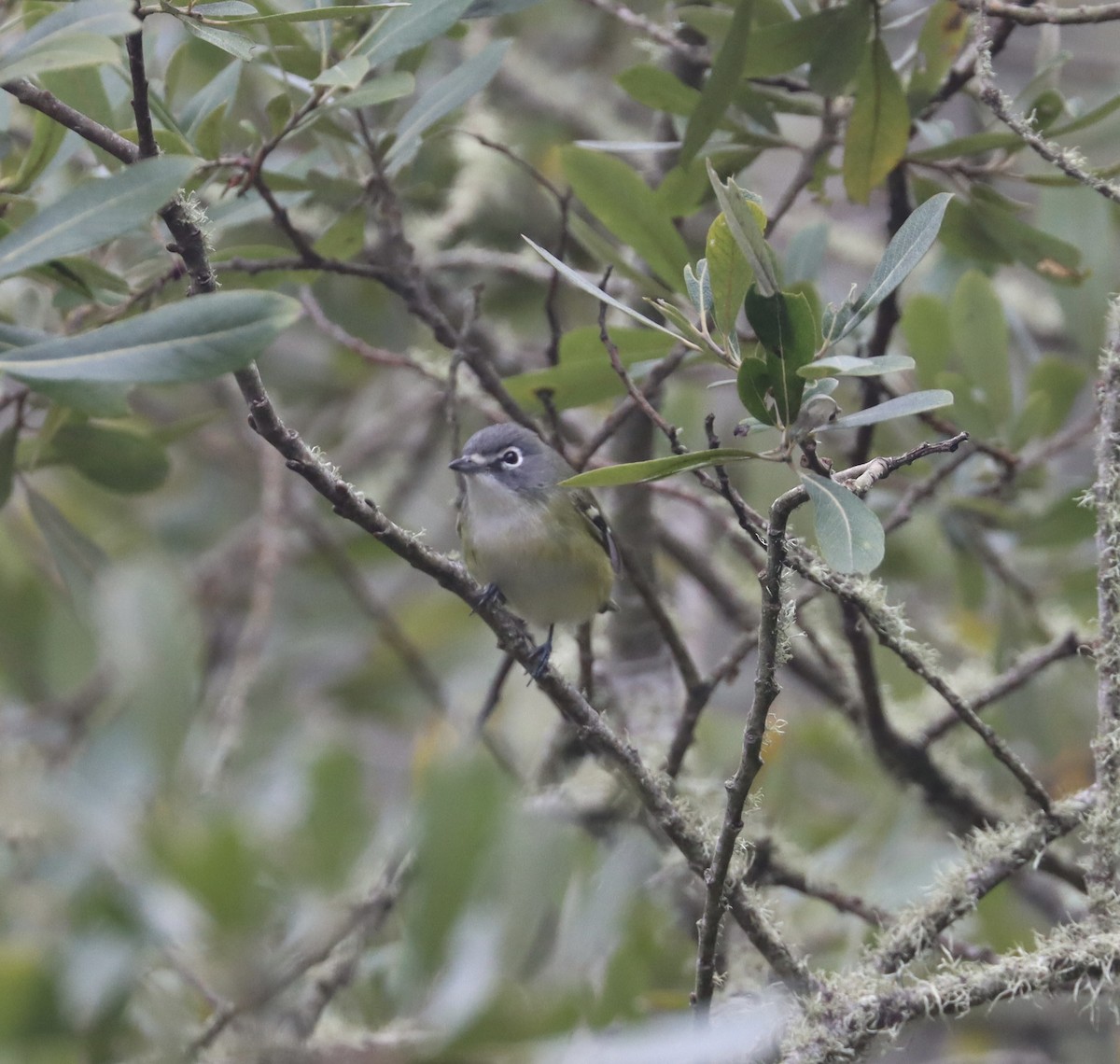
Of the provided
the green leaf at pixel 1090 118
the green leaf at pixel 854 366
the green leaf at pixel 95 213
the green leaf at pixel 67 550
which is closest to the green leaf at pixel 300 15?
the green leaf at pixel 95 213

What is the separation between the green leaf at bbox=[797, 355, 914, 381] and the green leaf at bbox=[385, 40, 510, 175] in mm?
1128

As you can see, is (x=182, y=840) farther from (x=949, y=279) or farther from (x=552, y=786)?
(x=949, y=279)

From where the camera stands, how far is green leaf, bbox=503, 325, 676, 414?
Answer: 2.45 metres

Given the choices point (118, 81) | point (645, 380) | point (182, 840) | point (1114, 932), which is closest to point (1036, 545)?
point (645, 380)

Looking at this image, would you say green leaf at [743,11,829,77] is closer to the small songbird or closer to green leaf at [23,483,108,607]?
the small songbird

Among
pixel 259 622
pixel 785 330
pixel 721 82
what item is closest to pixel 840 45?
pixel 721 82

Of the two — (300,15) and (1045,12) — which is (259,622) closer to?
(300,15)

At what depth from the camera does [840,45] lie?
2238mm

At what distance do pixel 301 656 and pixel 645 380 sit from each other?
2028 millimetres

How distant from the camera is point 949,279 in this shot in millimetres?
3162

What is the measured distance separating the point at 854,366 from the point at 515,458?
197cm

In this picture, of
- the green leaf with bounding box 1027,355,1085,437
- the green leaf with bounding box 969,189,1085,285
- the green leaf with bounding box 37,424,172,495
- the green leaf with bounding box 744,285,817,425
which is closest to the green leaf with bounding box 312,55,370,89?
the green leaf with bounding box 744,285,817,425

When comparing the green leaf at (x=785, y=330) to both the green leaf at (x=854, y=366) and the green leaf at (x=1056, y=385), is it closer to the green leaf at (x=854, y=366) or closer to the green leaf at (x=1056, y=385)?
the green leaf at (x=854, y=366)

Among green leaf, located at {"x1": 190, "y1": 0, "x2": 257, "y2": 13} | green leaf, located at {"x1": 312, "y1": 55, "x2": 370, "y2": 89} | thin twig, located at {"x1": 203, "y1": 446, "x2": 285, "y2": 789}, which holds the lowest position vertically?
thin twig, located at {"x1": 203, "y1": 446, "x2": 285, "y2": 789}
